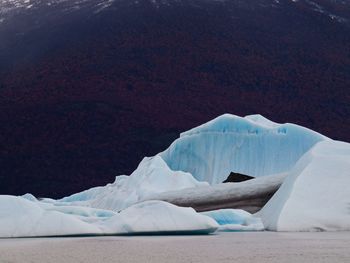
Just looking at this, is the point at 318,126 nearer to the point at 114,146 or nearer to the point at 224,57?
the point at 224,57

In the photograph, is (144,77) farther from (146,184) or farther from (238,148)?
(146,184)

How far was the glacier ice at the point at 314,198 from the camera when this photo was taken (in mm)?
6953

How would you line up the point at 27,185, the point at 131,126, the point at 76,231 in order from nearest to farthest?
the point at 76,231
the point at 27,185
the point at 131,126

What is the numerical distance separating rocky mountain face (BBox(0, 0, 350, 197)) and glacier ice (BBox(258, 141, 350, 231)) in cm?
1375

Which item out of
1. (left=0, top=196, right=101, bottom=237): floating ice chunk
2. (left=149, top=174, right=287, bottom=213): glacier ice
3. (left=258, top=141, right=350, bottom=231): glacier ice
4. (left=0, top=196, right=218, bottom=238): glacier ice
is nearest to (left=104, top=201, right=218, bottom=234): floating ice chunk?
(left=0, top=196, right=218, bottom=238): glacier ice

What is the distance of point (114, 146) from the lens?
72.0ft

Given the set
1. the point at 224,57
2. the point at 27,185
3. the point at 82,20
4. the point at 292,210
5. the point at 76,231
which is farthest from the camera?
the point at 82,20

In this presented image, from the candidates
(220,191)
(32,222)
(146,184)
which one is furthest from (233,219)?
(146,184)

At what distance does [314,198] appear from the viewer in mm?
7254

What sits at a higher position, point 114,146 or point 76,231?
point 76,231

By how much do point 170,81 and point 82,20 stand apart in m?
6.62

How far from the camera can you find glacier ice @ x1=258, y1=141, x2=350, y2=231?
6.95 m

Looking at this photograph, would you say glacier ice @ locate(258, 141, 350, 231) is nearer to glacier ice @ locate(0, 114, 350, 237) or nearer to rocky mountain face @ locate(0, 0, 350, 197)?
glacier ice @ locate(0, 114, 350, 237)

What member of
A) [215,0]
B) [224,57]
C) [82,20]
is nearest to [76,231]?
[224,57]
